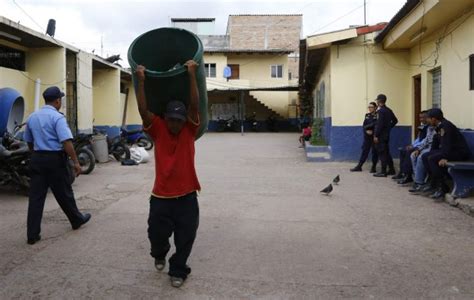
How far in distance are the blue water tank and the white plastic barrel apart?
9.48 ft

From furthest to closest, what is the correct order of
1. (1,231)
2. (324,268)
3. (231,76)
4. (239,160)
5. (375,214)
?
(231,76) < (239,160) < (375,214) < (1,231) < (324,268)

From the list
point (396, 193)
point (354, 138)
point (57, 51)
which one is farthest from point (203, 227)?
point (57, 51)

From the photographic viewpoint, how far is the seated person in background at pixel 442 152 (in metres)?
7.75

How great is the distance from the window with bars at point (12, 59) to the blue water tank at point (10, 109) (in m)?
2.85

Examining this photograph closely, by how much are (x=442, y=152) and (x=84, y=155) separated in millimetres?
7606

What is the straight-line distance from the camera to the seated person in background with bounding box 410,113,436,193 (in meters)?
8.55

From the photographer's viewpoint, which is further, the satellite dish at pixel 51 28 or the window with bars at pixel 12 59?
the satellite dish at pixel 51 28

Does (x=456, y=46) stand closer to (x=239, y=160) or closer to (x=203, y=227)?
(x=203, y=227)

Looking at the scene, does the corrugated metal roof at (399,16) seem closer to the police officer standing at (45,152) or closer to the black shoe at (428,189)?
the black shoe at (428,189)

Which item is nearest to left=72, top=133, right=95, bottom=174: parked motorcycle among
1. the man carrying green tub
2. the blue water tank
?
the blue water tank

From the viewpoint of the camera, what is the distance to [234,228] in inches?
248

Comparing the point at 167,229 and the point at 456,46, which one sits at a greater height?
the point at 456,46

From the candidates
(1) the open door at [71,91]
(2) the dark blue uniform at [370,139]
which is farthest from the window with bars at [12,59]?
(2) the dark blue uniform at [370,139]

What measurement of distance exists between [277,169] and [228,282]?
8241 mm
